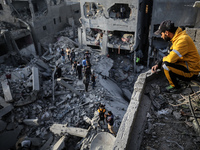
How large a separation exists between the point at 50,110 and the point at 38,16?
1520 cm

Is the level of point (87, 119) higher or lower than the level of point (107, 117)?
lower

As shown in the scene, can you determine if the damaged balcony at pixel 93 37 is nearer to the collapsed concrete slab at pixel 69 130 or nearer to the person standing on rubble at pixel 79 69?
the person standing on rubble at pixel 79 69

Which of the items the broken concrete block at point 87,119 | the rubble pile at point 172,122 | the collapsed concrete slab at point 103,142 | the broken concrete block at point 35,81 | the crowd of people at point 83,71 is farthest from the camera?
the broken concrete block at point 35,81

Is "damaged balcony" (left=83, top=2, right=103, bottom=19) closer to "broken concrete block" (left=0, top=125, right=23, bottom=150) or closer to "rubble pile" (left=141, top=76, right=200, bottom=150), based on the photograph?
"broken concrete block" (left=0, top=125, right=23, bottom=150)

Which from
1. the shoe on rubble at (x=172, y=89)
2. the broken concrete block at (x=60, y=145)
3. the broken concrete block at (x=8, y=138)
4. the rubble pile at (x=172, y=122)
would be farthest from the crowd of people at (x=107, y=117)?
the broken concrete block at (x=8, y=138)

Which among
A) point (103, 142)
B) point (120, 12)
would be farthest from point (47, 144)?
point (120, 12)

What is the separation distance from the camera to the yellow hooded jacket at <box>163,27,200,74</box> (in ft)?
12.5

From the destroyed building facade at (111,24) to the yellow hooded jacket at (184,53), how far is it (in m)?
11.8

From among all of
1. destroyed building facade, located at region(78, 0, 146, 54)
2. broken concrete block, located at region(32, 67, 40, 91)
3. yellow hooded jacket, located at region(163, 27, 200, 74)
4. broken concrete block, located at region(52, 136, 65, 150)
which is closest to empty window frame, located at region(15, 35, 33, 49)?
destroyed building facade, located at region(78, 0, 146, 54)

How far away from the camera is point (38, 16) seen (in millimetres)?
20828

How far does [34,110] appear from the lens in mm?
10516

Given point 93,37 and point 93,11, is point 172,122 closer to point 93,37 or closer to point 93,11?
Answer: point 93,37

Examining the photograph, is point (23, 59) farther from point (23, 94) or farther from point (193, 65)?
point (193, 65)

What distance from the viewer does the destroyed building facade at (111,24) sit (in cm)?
1529
